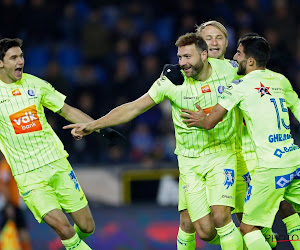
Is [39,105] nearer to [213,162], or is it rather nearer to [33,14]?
[213,162]

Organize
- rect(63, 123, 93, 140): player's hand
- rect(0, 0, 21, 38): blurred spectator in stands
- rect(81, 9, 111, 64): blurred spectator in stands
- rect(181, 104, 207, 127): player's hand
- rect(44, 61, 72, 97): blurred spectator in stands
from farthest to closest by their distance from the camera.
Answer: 1. rect(0, 0, 21, 38): blurred spectator in stands
2. rect(81, 9, 111, 64): blurred spectator in stands
3. rect(44, 61, 72, 97): blurred spectator in stands
4. rect(63, 123, 93, 140): player's hand
5. rect(181, 104, 207, 127): player's hand

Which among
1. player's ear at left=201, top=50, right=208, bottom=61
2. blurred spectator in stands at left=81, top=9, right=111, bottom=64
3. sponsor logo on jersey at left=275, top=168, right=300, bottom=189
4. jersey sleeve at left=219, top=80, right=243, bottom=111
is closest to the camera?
sponsor logo on jersey at left=275, top=168, right=300, bottom=189

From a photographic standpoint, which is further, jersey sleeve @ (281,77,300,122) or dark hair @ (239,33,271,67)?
jersey sleeve @ (281,77,300,122)

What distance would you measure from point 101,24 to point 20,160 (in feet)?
22.8

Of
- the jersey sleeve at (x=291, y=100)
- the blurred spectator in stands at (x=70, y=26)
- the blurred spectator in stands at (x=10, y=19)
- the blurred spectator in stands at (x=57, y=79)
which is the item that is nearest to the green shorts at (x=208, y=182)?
the jersey sleeve at (x=291, y=100)

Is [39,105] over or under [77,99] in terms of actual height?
over

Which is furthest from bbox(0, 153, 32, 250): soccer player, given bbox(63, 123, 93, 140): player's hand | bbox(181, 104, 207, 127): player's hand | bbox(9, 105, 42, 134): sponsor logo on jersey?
bbox(181, 104, 207, 127): player's hand

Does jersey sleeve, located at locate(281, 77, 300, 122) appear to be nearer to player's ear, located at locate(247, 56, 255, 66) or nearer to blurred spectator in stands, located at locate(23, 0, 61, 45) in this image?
player's ear, located at locate(247, 56, 255, 66)

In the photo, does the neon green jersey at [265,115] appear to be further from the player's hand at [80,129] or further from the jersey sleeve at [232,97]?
the player's hand at [80,129]

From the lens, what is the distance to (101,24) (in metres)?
14.4

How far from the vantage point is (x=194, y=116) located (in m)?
7.36

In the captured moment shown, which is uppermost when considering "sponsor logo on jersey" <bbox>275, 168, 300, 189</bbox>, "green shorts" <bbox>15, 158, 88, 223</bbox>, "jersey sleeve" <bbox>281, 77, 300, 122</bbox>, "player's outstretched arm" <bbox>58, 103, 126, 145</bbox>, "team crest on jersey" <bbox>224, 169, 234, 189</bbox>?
"jersey sleeve" <bbox>281, 77, 300, 122</bbox>

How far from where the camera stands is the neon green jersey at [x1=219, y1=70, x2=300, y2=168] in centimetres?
699

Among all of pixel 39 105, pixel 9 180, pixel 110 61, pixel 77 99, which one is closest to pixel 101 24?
pixel 110 61
